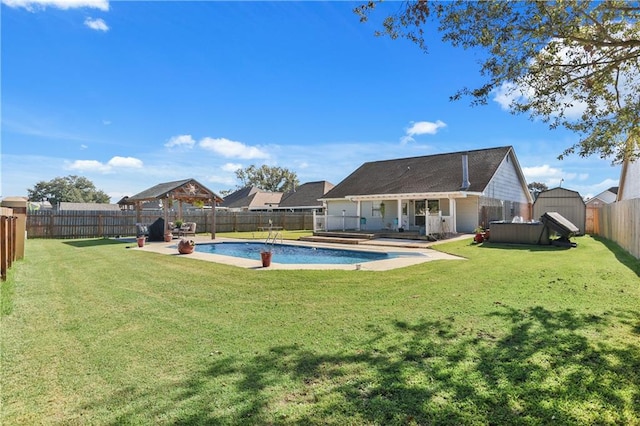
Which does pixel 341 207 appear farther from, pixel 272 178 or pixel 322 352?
pixel 272 178

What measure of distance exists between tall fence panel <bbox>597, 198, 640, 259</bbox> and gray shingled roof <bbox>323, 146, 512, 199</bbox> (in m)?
6.10

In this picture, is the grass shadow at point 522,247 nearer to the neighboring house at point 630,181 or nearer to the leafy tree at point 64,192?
the neighboring house at point 630,181

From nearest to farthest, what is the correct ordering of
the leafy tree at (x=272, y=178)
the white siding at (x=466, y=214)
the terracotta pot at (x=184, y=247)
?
the terracotta pot at (x=184, y=247), the white siding at (x=466, y=214), the leafy tree at (x=272, y=178)

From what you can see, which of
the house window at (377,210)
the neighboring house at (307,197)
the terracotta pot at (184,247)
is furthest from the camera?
the neighboring house at (307,197)

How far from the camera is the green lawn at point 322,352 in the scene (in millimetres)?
2760

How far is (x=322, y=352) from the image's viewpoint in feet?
12.8

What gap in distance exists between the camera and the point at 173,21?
10805 millimetres

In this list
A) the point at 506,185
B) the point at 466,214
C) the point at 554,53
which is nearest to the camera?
the point at 554,53

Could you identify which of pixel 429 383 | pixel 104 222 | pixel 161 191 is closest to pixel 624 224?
pixel 429 383

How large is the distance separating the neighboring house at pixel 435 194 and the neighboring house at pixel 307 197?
10.8 metres

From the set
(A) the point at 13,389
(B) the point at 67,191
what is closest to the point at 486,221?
(A) the point at 13,389

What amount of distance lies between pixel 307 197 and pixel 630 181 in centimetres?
2864

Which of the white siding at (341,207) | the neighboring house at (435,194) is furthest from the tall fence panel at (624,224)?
the white siding at (341,207)

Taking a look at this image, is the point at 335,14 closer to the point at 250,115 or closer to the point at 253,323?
the point at 253,323
